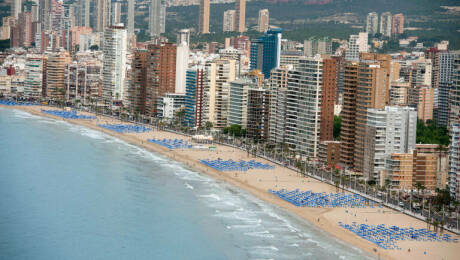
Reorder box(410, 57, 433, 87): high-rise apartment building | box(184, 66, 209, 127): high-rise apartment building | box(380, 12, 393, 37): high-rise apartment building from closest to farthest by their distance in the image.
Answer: box(184, 66, 209, 127): high-rise apartment building < box(410, 57, 433, 87): high-rise apartment building < box(380, 12, 393, 37): high-rise apartment building

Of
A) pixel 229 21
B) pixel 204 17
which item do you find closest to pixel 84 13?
pixel 204 17

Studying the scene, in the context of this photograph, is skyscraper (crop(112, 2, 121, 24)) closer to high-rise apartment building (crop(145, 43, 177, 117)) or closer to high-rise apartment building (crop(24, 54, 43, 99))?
high-rise apartment building (crop(24, 54, 43, 99))

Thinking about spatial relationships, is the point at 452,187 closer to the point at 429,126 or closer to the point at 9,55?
the point at 429,126

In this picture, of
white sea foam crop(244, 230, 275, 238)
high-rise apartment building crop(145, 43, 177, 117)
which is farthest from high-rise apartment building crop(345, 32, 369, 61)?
white sea foam crop(244, 230, 275, 238)

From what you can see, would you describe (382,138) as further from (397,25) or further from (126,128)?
(397,25)

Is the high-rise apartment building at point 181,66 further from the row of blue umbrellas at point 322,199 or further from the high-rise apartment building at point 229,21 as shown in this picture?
the high-rise apartment building at point 229,21

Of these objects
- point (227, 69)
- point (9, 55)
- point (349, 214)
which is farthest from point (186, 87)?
point (9, 55)

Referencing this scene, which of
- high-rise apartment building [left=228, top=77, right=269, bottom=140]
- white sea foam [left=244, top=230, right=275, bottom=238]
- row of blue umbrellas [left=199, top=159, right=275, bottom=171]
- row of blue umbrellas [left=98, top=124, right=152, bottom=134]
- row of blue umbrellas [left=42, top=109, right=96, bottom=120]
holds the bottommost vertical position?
white sea foam [left=244, top=230, right=275, bottom=238]
